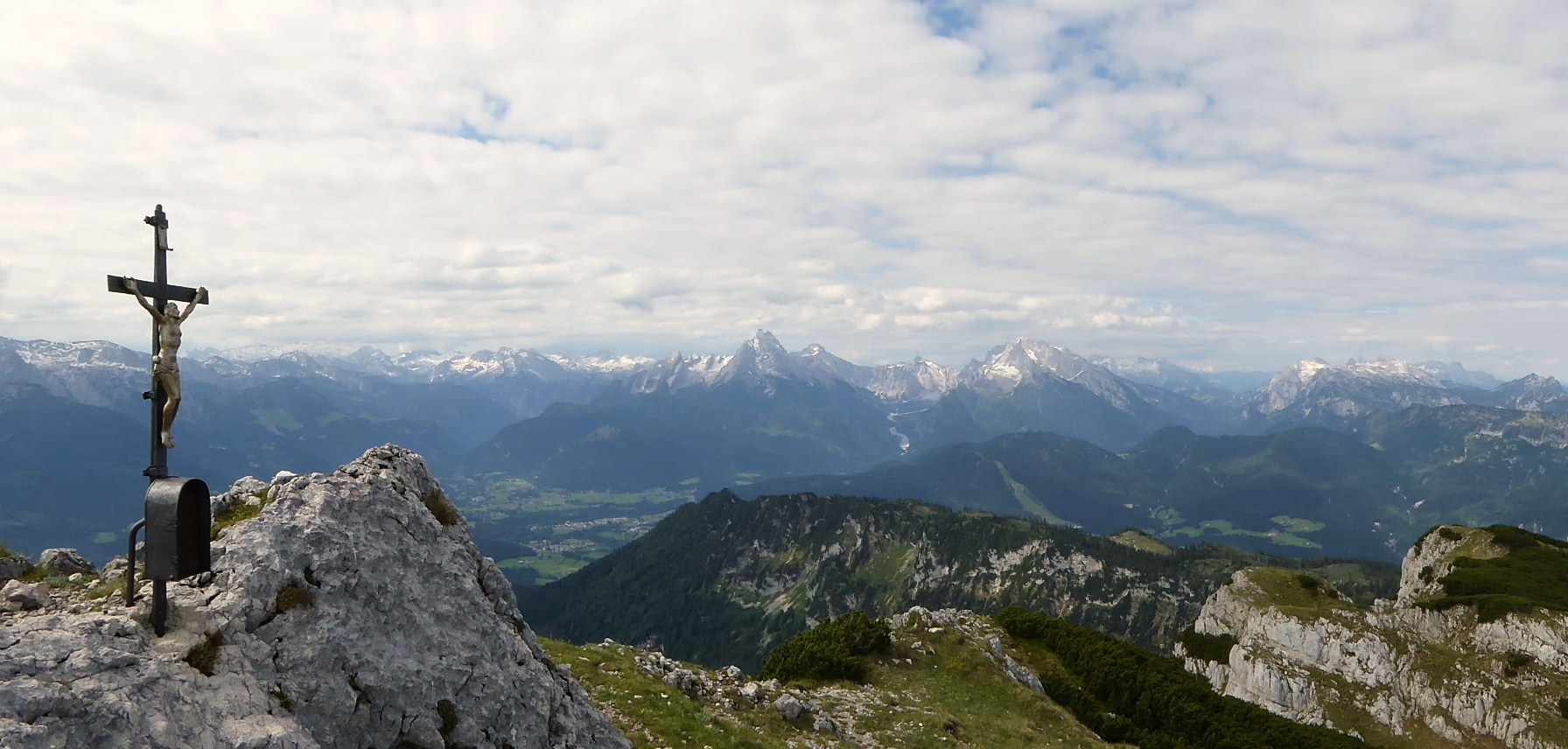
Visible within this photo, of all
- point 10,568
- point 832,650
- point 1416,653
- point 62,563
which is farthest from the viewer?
point 1416,653

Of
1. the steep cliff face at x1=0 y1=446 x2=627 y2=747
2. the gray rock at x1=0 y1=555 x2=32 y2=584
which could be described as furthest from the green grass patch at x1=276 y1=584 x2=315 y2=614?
the gray rock at x1=0 y1=555 x2=32 y2=584

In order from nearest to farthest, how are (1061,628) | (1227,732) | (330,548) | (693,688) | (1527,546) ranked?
(330,548) → (693,688) → (1227,732) → (1061,628) → (1527,546)

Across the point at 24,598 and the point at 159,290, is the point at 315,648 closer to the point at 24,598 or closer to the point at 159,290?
the point at 24,598

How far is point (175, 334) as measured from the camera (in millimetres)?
13422

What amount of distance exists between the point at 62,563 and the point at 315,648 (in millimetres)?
11691

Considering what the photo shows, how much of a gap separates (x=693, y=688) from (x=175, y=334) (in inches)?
1108

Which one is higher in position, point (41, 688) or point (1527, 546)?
point (41, 688)

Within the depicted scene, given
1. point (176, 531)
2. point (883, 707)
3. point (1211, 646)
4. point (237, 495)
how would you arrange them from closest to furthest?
point (176, 531)
point (237, 495)
point (883, 707)
point (1211, 646)

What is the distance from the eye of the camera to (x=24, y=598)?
13.6 meters

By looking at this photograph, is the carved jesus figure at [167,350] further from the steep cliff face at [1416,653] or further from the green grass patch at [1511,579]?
the green grass patch at [1511,579]

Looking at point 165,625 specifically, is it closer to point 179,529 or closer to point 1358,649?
point 179,529

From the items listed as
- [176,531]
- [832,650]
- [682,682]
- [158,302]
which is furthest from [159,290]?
[832,650]

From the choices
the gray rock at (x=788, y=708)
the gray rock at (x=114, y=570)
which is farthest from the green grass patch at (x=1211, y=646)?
the gray rock at (x=114, y=570)

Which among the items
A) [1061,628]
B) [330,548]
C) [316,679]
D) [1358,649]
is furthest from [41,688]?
[1358,649]
